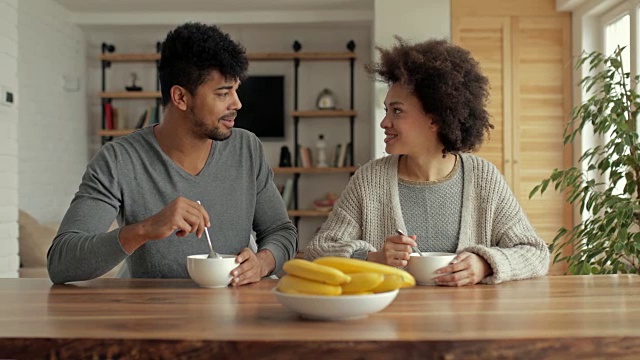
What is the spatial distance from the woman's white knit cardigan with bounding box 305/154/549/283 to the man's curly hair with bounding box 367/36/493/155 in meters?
0.08

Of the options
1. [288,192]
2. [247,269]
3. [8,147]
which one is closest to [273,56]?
[288,192]

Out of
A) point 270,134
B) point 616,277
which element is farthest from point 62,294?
point 270,134

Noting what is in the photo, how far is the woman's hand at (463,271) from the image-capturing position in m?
1.66

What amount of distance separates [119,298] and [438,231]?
865 millimetres

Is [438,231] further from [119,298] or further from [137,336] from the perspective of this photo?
[137,336]

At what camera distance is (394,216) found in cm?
202

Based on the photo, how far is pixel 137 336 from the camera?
1.16 meters

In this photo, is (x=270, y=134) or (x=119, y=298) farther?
(x=270, y=134)

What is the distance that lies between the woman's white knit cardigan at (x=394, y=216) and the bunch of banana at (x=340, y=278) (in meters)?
0.58

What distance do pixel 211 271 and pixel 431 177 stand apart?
73 centimetres

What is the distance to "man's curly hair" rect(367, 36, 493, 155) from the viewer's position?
206 cm

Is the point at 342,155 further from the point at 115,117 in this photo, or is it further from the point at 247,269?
the point at 247,269

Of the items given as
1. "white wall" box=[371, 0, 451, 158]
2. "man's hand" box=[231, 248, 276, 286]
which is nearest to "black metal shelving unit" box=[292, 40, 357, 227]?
"white wall" box=[371, 0, 451, 158]

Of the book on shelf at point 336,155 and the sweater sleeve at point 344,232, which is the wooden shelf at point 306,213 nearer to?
the book on shelf at point 336,155
